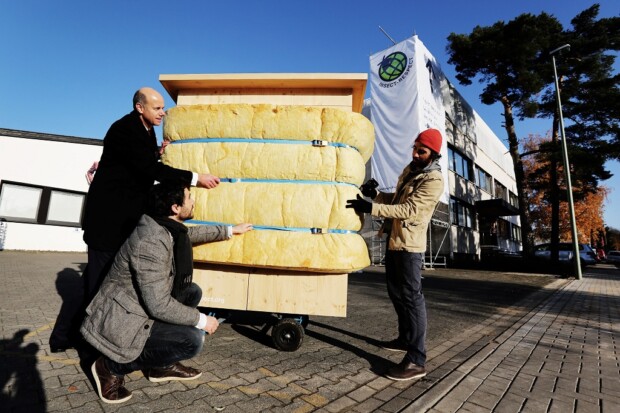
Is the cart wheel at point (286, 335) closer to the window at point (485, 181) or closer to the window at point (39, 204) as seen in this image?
the window at point (39, 204)

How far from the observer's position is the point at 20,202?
15.0 meters

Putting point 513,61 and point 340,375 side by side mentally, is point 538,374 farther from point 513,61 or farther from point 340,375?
point 513,61

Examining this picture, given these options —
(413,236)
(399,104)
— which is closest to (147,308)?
(413,236)

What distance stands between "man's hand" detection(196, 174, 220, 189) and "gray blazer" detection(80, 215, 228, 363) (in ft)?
2.94

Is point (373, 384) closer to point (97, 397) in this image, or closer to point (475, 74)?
point (97, 397)

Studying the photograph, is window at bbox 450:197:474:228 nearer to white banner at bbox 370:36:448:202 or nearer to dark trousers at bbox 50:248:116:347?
white banner at bbox 370:36:448:202

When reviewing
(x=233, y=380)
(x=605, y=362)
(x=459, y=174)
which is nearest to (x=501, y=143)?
(x=459, y=174)

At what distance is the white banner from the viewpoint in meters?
14.7

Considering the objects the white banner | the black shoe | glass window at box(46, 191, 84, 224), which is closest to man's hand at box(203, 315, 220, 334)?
the black shoe

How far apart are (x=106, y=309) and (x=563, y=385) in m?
3.28

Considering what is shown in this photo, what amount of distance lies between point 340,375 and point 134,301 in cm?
161

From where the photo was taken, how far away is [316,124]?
293 cm

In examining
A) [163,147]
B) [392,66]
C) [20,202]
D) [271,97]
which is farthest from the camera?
[392,66]

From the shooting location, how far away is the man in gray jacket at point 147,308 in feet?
6.48
